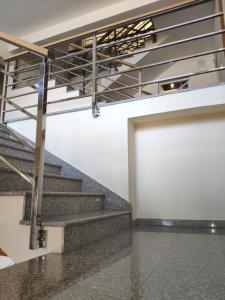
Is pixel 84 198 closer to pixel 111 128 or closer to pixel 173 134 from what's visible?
pixel 111 128

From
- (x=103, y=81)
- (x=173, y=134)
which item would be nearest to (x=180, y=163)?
(x=173, y=134)

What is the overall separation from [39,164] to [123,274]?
708 mm

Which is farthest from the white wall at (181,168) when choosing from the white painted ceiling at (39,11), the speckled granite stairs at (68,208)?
the white painted ceiling at (39,11)

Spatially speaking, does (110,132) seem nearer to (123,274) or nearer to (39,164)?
(39,164)

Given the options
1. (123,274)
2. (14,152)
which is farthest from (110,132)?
(123,274)

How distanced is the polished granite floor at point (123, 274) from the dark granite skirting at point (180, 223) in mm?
928

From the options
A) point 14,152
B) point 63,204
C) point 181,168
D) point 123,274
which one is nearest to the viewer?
point 123,274

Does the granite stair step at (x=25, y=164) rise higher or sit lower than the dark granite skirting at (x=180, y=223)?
higher

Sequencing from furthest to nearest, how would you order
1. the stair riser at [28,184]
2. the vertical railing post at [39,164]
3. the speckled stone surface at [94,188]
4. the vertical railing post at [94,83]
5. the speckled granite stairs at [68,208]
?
the vertical railing post at [94,83]
the speckled stone surface at [94,188]
the stair riser at [28,184]
the speckled granite stairs at [68,208]
the vertical railing post at [39,164]

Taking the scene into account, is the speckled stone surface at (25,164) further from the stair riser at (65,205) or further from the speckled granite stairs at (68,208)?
the stair riser at (65,205)

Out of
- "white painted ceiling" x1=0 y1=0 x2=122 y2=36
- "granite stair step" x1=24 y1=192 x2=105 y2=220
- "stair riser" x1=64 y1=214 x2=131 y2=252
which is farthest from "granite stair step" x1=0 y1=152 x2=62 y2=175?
"white painted ceiling" x1=0 y1=0 x2=122 y2=36

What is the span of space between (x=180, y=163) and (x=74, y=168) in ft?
3.71

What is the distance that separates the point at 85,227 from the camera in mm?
1502

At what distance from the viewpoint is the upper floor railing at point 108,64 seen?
1.50 metres
